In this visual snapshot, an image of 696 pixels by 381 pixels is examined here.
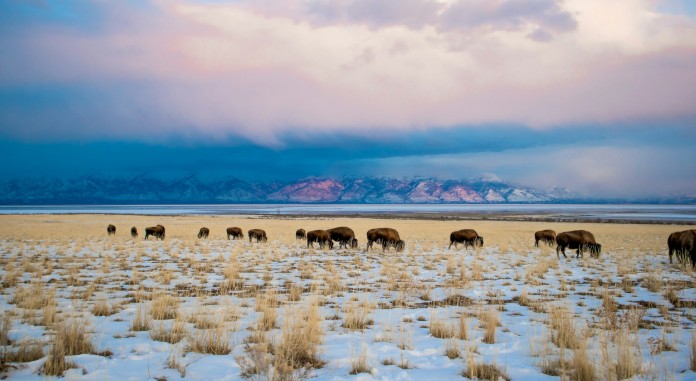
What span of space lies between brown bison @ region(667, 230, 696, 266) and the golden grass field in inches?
48.3

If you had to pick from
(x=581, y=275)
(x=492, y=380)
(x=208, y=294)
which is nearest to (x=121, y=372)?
(x=492, y=380)

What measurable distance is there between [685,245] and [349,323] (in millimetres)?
16931

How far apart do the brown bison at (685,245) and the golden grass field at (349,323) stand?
1.23 meters

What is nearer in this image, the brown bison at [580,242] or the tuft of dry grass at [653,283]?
the tuft of dry grass at [653,283]

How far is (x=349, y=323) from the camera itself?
8.16 meters

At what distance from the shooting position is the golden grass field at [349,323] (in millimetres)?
5809

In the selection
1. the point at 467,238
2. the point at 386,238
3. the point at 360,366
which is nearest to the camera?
the point at 360,366

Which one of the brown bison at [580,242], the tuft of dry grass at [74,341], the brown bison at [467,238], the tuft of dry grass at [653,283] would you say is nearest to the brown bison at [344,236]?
the brown bison at [467,238]

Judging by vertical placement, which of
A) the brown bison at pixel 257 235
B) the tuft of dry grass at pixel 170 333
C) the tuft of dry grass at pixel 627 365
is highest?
the tuft of dry grass at pixel 627 365

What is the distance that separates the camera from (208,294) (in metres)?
11.5

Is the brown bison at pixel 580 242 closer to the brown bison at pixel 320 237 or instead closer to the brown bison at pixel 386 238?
the brown bison at pixel 386 238

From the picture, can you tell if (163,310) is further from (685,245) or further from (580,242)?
(580,242)

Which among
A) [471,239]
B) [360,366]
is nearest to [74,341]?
[360,366]

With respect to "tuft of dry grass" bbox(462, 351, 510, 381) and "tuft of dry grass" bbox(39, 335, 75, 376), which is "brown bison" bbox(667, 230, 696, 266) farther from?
"tuft of dry grass" bbox(39, 335, 75, 376)
